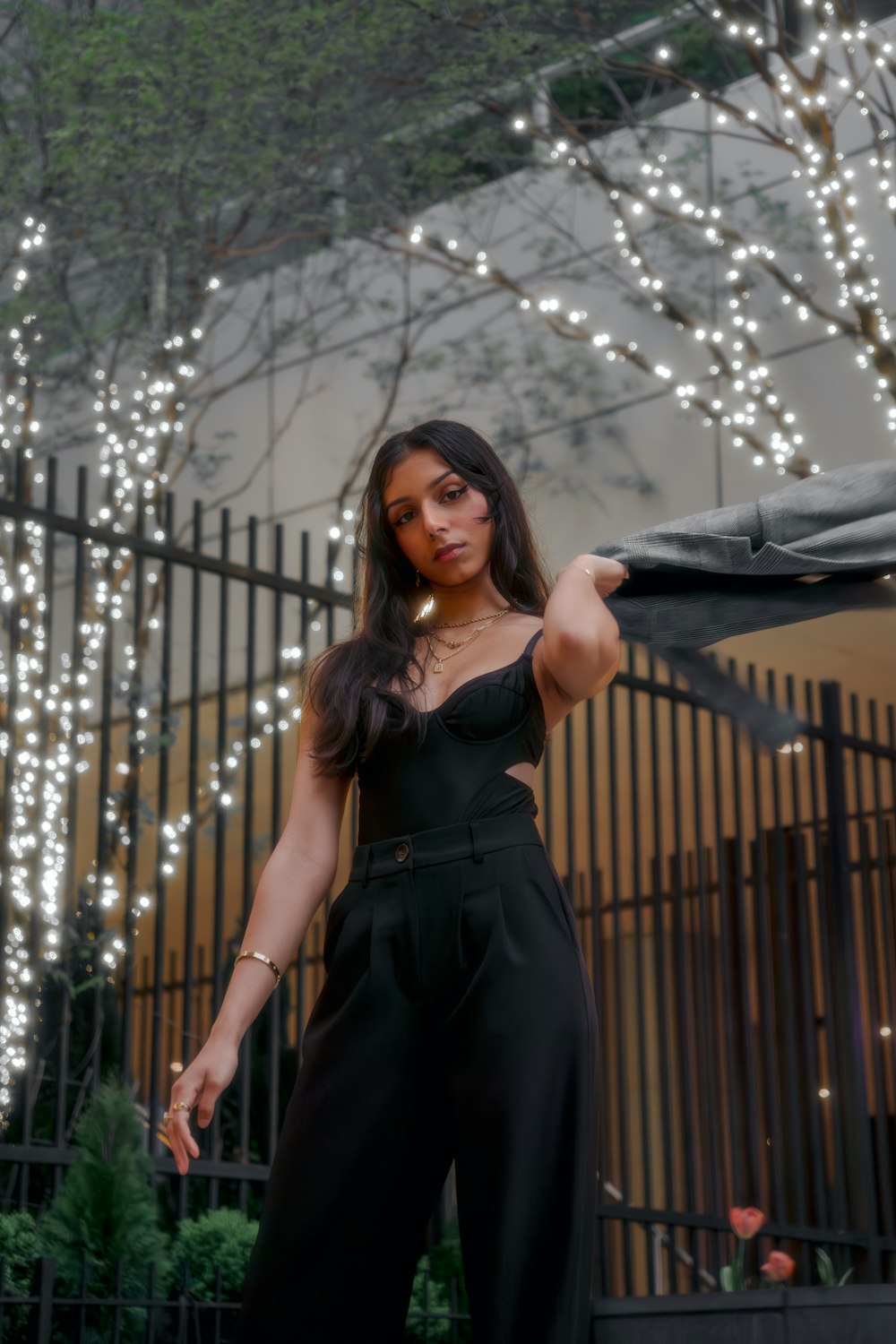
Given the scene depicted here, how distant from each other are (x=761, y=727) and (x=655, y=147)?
21.8 ft

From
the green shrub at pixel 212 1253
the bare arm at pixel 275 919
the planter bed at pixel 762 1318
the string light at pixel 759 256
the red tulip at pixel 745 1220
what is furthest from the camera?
the string light at pixel 759 256

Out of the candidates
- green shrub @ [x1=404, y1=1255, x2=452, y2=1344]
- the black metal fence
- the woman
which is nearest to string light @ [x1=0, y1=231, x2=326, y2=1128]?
the black metal fence

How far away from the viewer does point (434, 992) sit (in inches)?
73.5

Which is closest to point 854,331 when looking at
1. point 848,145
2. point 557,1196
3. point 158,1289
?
point 848,145

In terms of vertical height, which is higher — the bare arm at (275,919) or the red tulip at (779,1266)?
the bare arm at (275,919)

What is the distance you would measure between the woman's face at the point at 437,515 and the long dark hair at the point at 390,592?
0.02 m

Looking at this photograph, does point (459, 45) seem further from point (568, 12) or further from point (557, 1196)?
point (557, 1196)

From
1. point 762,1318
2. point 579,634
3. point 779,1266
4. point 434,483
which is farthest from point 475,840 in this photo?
point 779,1266

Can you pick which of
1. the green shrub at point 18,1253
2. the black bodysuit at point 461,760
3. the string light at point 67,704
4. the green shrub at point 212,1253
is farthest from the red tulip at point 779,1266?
the black bodysuit at point 461,760

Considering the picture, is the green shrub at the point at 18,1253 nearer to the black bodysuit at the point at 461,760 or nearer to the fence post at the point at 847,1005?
the black bodysuit at the point at 461,760

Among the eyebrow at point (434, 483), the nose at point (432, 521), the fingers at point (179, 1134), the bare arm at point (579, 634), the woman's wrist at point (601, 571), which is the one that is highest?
the eyebrow at point (434, 483)

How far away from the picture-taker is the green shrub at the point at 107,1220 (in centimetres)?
366

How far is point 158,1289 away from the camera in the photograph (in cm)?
382

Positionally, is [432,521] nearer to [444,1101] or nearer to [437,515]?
[437,515]
